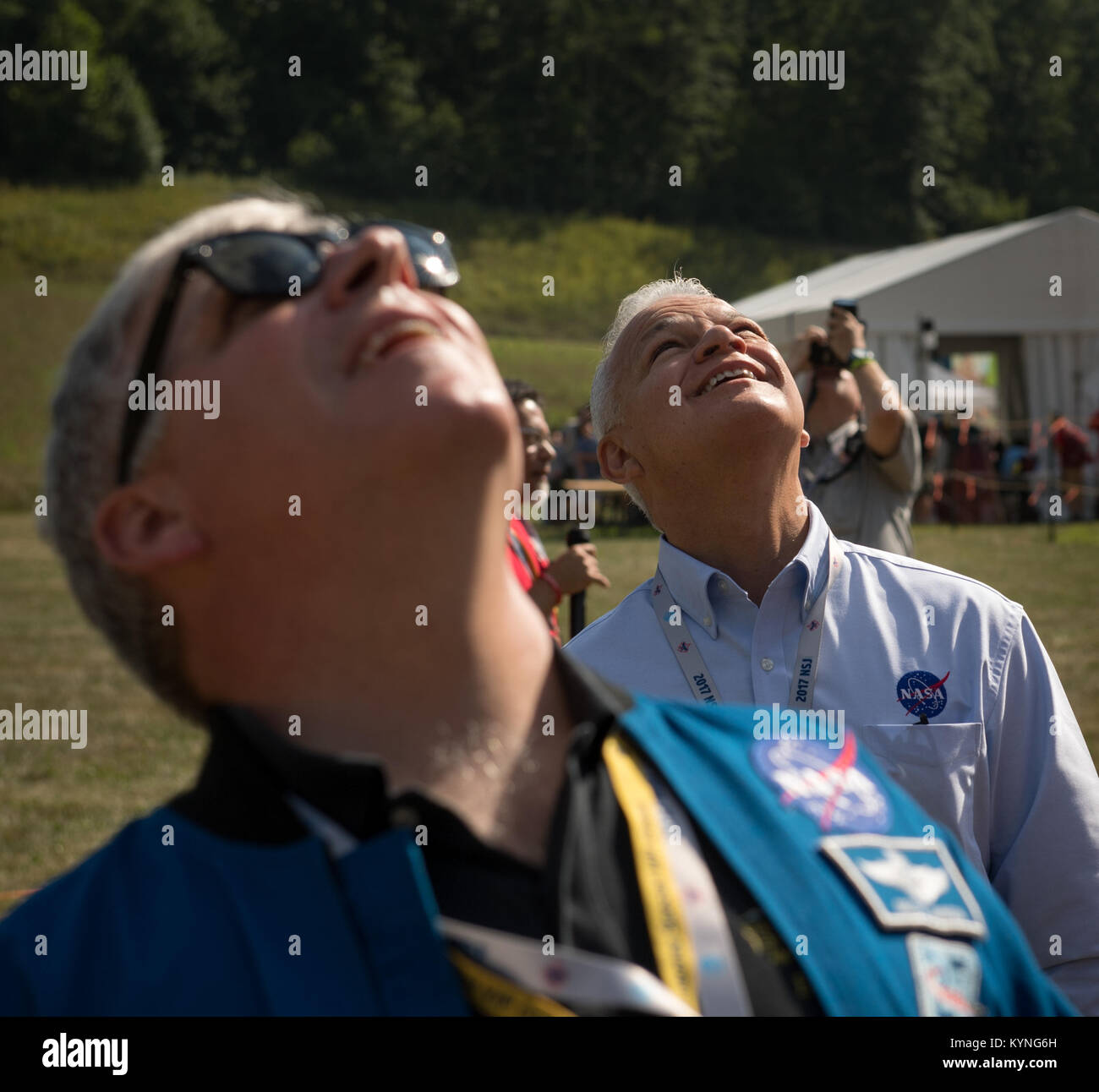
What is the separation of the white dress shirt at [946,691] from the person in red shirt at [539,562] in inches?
88.0

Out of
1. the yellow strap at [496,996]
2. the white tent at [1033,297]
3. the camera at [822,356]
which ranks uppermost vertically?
the white tent at [1033,297]

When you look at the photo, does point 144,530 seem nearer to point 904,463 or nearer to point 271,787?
point 271,787

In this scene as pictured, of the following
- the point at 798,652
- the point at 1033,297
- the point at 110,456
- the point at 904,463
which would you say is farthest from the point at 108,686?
the point at 1033,297

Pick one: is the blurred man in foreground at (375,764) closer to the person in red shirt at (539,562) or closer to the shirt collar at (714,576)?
the shirt collar at (714,576)

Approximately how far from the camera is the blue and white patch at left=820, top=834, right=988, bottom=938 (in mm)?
1361

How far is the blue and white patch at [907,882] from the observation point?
1361mm

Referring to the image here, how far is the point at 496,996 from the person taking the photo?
1.20 meters

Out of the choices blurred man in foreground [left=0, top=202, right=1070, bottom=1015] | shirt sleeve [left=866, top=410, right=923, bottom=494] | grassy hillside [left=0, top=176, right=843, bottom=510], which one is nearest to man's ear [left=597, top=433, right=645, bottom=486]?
blurred man in foreground [left=0, top=202, right=1070, bottom=1015]

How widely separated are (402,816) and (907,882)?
61 cm

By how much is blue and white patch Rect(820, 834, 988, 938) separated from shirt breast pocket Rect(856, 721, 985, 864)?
721mm

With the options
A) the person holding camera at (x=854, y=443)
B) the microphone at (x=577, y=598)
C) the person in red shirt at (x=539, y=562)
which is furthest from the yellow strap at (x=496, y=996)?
the microphone at (x=577, y=598)

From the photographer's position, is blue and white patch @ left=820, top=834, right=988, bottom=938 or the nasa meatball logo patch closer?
blue and white patch @ left=820, top=834, right=988, bottom=938

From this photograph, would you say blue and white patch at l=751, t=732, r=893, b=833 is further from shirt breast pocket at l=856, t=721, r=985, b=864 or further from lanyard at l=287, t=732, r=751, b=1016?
shirt breast pocket at l=856, t=721, r=985, b=864

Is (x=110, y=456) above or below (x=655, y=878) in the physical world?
above
